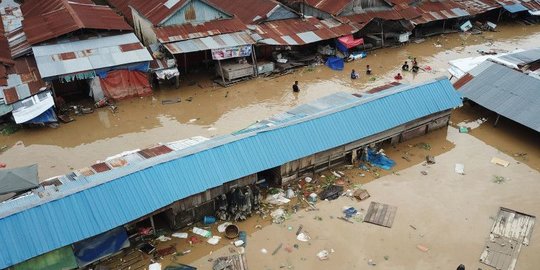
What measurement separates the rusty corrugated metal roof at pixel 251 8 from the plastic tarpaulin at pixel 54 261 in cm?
2103

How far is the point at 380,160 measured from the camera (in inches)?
784

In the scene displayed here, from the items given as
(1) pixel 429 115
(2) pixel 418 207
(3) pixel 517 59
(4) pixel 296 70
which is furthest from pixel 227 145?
(3) pixel 517 59

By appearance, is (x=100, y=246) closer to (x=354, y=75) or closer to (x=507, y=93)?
(x=354, y=75)

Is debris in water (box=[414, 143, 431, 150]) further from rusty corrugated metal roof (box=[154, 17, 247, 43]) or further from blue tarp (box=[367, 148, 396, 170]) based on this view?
rusty corrugated metal roof (box=[154, 17, 247, 43])

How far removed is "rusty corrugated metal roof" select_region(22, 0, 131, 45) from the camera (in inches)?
993

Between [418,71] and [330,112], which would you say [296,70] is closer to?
[418,71]

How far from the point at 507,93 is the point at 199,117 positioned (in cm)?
1672

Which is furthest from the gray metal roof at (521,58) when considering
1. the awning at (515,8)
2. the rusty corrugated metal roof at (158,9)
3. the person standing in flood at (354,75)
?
the rusty corrugated metal roof at (158,9)

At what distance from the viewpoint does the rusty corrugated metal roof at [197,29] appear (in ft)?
87.4

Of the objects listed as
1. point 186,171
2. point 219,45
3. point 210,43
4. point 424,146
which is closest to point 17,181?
point 186,171

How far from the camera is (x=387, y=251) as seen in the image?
15.2 meters

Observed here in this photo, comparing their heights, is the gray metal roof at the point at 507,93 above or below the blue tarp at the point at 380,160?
above

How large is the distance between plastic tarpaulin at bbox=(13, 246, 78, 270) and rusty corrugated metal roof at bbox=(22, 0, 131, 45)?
→ 613 inches

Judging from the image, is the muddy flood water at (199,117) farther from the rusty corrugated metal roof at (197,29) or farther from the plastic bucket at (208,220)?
the plastic bucket at (208,220)
